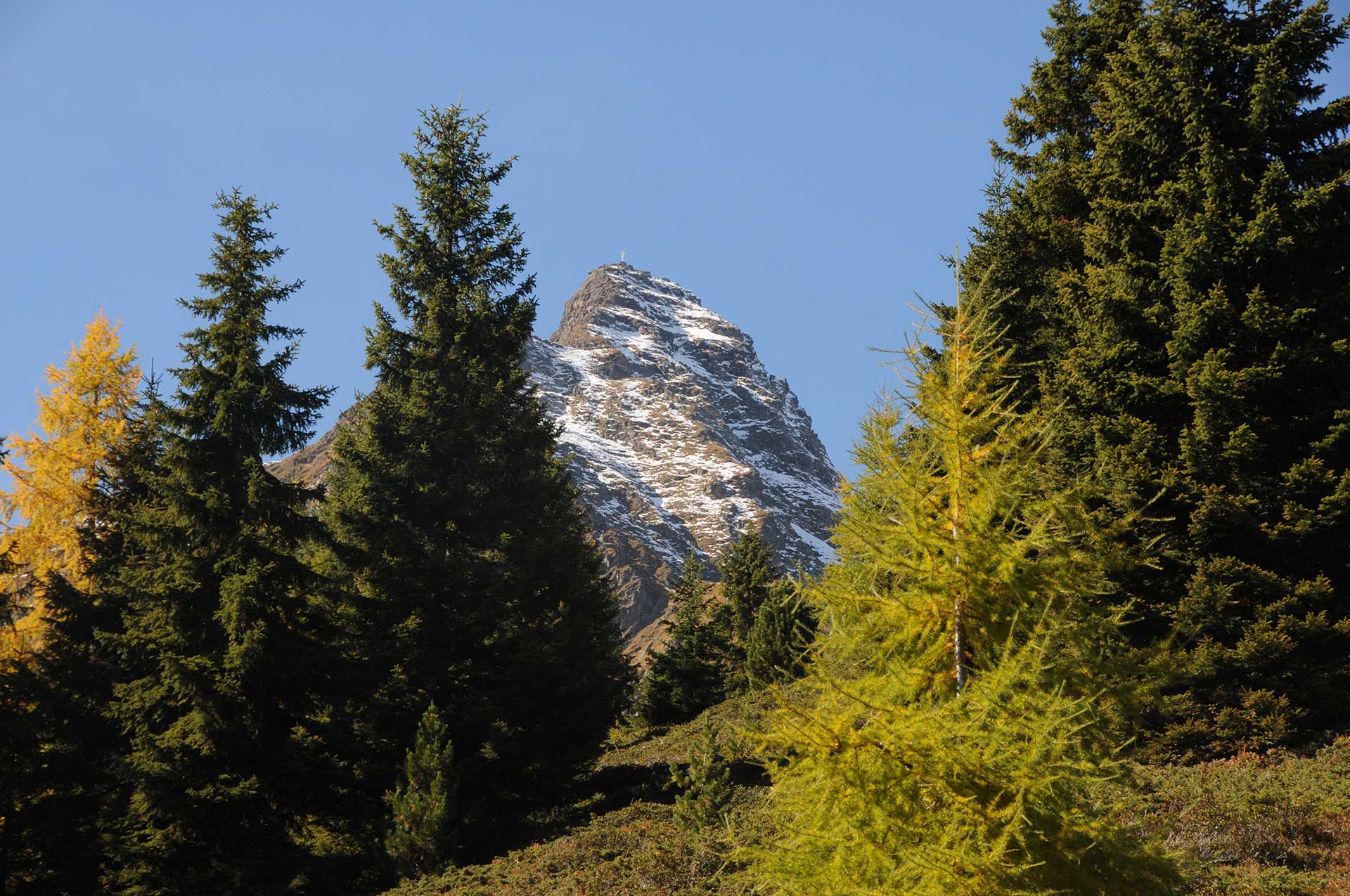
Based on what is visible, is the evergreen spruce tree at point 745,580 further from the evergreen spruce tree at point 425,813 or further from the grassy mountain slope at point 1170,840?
the evergreen spruce tree at point 425,813

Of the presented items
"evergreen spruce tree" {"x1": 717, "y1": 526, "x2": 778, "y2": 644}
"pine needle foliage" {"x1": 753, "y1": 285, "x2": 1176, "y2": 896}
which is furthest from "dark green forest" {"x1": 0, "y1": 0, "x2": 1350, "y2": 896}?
"evergreen spruce tree" {"x1": 717, "y1": 526, "x2": 778, "y2": 644}

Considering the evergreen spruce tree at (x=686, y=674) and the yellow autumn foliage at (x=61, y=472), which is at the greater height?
the yellow autumn foliage at (x=61, y=472)

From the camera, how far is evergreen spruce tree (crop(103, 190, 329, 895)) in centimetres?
1658

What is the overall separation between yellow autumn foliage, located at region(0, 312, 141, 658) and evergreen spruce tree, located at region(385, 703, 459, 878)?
12.9m

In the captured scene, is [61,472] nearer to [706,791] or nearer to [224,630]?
[224,630]

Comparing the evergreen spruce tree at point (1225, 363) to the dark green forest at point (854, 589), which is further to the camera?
the evergreen spruce tree at point (1225, 363)

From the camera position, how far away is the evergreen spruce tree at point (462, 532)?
1980 cm

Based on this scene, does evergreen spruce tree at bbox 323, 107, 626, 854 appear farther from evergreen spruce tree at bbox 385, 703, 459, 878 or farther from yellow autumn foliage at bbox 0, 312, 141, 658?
yellow autumn foliage at bbox 0, 312, 141, 658

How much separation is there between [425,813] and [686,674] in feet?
65.6

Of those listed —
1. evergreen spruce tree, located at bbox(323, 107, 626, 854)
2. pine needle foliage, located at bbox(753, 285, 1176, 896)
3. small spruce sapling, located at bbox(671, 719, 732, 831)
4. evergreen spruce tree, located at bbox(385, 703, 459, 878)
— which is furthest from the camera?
evergreen spruce tree, located at bbox(323, 107, 626, 854)

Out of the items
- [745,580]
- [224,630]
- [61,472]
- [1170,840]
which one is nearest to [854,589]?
[1170,840]

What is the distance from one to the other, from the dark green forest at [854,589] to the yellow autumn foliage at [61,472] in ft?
0.38

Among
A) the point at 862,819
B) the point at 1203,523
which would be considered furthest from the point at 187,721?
the point at 1203,523

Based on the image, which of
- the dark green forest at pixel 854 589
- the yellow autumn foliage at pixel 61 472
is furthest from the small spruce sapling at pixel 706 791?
the yellow autumn foliage at pixel 61 472
